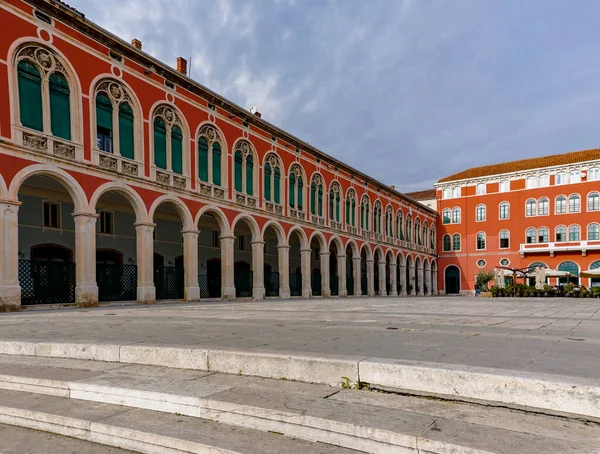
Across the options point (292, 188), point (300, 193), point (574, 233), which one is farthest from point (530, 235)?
point (292, 188)

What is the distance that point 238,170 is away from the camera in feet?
79.7

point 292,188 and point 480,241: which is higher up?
point 292,188

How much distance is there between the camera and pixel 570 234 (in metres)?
45.5

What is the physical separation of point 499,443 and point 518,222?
52153 millimetres

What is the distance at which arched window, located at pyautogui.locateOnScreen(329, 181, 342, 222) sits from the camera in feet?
110

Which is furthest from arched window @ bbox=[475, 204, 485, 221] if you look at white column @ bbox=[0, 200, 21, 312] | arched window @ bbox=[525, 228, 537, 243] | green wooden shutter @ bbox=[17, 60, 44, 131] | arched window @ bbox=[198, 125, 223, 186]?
white column @ bbox=[0, 200, 21, 312]

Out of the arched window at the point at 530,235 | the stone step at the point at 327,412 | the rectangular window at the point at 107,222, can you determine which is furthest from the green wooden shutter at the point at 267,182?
the arched window at the point at 530,235

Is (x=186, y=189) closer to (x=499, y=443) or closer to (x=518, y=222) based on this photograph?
(x=499, y=443)

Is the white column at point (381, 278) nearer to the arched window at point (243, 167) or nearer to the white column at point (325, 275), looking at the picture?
the white column at point (325, 275)

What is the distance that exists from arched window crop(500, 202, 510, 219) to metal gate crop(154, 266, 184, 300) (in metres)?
41.3

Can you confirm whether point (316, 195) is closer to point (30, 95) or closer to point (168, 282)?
point (168, 282)

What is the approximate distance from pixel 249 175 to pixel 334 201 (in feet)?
34.6

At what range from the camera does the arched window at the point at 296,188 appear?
94.6ft

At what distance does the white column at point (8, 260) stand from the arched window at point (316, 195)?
20036mm
